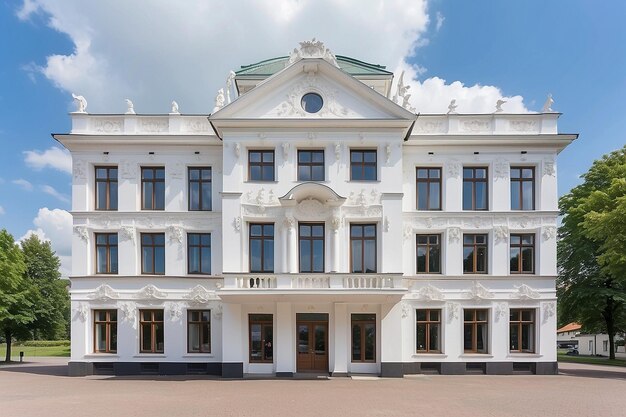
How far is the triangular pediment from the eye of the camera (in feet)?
68.2

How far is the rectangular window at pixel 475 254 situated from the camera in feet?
72.0

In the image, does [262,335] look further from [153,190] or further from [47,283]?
[47,283]

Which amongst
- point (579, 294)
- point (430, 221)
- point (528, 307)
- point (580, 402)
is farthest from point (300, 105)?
point (579, 294)

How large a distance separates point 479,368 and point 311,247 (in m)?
10.5

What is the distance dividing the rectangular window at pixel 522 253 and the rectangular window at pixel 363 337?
26.5 ft

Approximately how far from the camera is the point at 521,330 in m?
21.7

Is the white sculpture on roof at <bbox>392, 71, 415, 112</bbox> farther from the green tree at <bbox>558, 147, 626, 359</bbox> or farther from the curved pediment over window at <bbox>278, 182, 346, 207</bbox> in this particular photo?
the green tree at <bbox>558, 147, 626, 359</bbox>

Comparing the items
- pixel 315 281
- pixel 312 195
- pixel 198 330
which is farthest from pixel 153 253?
Answer: pixel 312 195

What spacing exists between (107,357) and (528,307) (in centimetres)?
2164

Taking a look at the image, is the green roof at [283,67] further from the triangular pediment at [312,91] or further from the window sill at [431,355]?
the window sill at [431,355]

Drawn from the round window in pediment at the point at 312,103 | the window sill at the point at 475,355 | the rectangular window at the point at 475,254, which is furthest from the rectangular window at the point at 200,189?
the window sill at the point at 475,355

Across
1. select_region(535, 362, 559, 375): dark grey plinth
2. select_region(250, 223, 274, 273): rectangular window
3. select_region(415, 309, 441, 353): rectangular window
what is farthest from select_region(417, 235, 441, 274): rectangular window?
select_region(250, 223, 274, 273): rectangular window

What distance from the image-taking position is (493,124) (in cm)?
2233

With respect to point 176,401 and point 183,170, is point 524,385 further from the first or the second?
point 183,170
